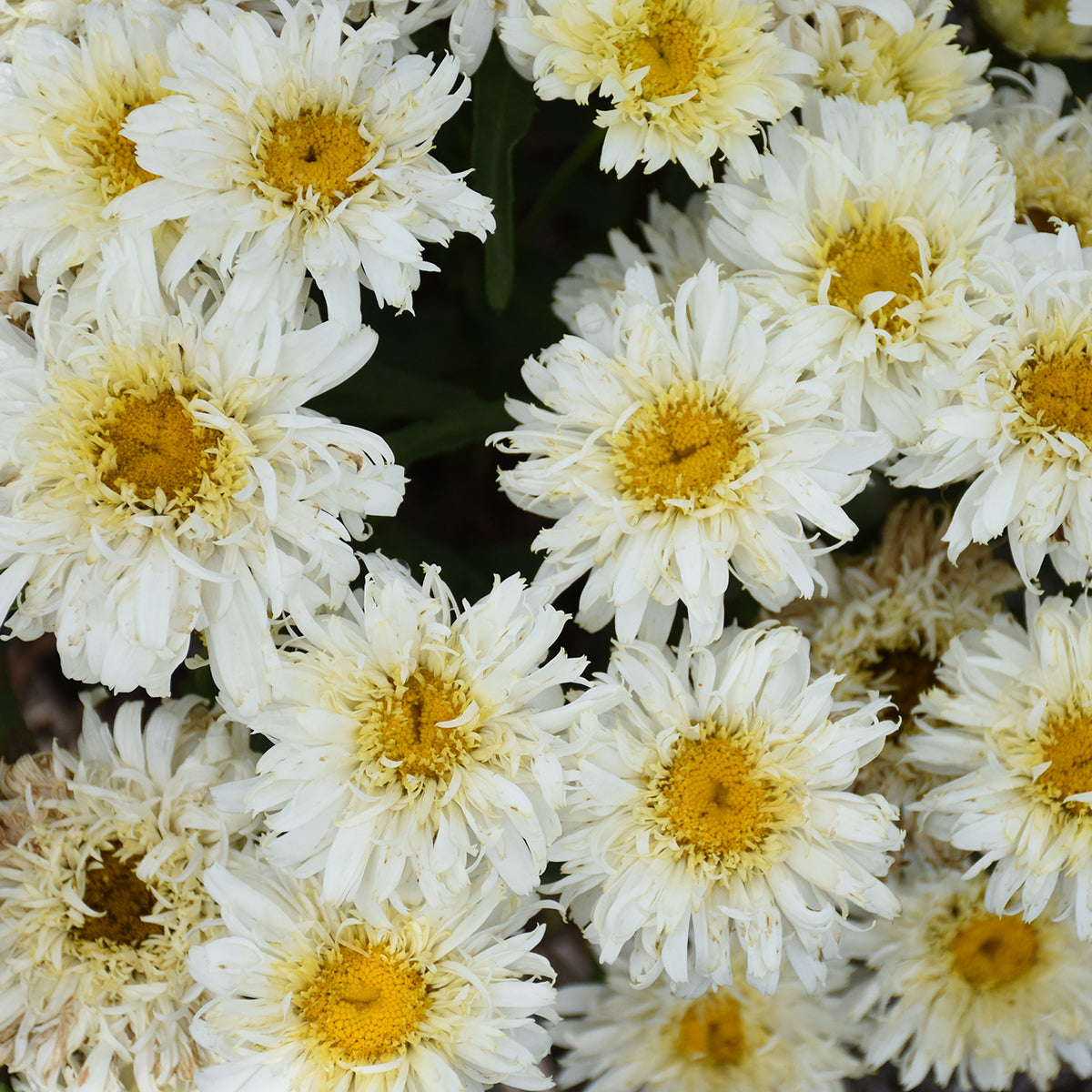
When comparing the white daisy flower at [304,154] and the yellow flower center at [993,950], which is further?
the yellow flower center at [993,950]

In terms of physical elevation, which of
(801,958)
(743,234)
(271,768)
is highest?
(743,234)

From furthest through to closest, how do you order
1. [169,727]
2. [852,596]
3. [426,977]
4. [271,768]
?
[852,596]
[169,727]
[426,977]
[271,768]

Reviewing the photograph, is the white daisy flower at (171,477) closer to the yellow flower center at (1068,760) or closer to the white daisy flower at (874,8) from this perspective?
the white daisy flower at (874,8)

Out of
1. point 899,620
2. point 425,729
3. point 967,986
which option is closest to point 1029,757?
point 899,620

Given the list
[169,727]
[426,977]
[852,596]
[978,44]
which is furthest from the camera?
[978,44]

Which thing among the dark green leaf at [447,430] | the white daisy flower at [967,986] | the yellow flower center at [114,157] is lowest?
the white daisy flower at [967,986]

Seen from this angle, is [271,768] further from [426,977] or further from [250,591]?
[426,977]

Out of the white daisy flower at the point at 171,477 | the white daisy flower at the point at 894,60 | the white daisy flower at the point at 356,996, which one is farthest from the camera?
the white daisy flower at the point at 894,60

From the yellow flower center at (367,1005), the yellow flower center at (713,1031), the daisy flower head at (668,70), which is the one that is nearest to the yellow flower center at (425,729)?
the yellow flower center at (367,1005)

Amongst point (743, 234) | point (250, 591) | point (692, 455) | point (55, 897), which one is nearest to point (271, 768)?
point (250, 591)
